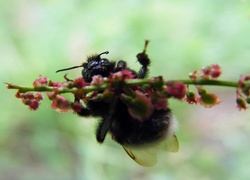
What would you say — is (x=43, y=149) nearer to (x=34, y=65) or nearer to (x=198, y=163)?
(x=34, y=65)

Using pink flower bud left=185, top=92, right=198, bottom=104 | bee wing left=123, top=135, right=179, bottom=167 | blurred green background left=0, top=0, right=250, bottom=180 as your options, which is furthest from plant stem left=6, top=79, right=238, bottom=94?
blurred green background left=0, top=0, right=250, bottom=180

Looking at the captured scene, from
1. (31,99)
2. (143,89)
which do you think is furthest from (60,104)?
(143,89)

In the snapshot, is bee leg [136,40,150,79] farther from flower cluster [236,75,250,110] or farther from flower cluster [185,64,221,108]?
flower cluster [236,75,250,110]

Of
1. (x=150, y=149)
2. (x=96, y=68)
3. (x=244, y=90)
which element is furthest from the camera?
(x=150, y=149)

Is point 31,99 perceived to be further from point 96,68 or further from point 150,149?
point 150,149

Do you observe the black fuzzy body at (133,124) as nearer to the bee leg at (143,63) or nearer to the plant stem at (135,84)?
the bee leg at (143,63)

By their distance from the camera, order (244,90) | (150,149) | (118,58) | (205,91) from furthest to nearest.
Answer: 1. (118,58)
2. (150,149)
3. (205,91)
4. (244,90)

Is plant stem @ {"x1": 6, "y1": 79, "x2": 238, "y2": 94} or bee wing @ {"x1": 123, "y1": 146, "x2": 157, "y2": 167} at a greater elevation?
plant stem @ {"x1": 6, "y1": 79, "x2": 238, "y2": 94}
